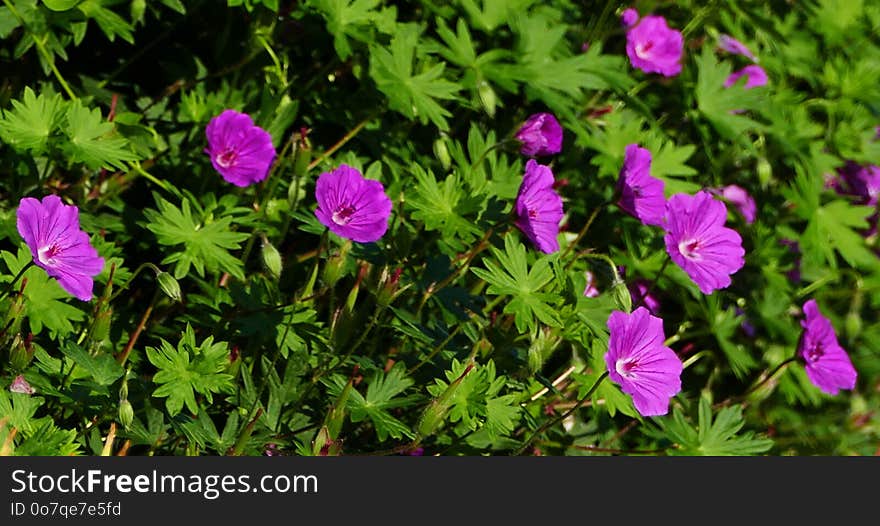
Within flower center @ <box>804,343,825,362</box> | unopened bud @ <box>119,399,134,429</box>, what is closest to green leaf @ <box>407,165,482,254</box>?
unopened bud @ <box>119,399,134,429</box>

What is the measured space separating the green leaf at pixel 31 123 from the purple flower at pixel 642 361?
122 cm

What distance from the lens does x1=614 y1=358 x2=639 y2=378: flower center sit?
2164 millimetres

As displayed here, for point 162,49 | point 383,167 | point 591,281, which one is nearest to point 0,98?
point 162,49

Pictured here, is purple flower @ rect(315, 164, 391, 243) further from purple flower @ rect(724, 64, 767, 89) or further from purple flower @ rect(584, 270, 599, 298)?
purple flower @ rect(724, 64, 767, 89)

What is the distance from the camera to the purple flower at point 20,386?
6.70 ft

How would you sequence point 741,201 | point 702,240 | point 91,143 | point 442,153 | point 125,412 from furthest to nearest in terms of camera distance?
point 741,201 < point 442,153 < point 702,240 < point 91,143 < point 125,412

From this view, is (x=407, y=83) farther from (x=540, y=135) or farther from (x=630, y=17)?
(x=630, y=17)

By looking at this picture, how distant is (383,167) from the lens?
2738 mm

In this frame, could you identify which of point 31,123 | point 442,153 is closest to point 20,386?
point 31,123

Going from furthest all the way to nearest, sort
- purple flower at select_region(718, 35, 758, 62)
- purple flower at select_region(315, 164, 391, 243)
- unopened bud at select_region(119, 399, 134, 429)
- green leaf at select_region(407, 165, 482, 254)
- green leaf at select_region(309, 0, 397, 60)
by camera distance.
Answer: purple flower at select_region(718, 35, 758, 62)
green leaf at select_region(309, 0, 397, 60)
green leaf at select_region(407, 165, 482, 254)
purple flower at select_region(315, 164, 391, 243)
unopened bud at select_region(119, 399, 134, 429)

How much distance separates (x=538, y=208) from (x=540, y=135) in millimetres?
373

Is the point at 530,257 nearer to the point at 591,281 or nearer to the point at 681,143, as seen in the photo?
the point at 591,281

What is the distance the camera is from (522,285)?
87.4 inches

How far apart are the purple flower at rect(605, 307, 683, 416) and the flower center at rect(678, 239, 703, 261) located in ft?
1.12
